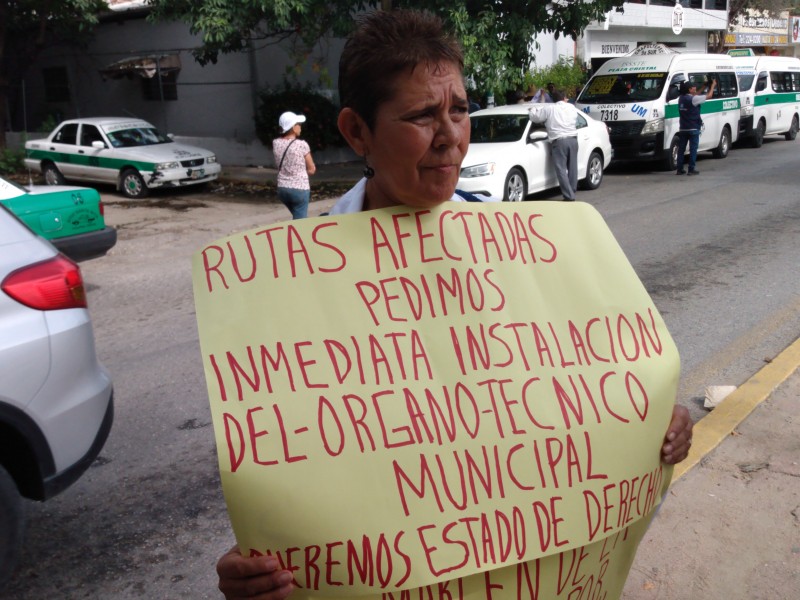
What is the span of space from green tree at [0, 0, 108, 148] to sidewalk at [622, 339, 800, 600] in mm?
17090

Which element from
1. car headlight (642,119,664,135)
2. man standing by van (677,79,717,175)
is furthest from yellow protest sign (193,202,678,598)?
car headlight (642,119,664,135)

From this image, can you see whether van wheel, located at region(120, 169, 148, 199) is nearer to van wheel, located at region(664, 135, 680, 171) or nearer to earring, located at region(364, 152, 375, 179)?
van wheel, located at region(664, 135, 680, 171)

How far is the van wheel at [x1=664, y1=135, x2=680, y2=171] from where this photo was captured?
56.2ft

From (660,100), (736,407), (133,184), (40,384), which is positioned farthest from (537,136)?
(40,384)

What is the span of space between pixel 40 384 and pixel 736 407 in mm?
3555

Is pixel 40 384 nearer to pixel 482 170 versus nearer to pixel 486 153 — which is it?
pixel 482 170

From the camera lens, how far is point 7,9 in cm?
1972

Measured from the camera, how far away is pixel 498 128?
13508 mm

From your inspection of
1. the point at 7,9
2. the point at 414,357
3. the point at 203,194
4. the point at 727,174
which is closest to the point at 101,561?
the point at 414,357

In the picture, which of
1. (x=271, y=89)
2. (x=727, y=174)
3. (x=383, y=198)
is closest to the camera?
(x=383, y=198)

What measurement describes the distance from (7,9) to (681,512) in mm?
20474

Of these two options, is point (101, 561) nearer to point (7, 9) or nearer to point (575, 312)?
point (575, 312)

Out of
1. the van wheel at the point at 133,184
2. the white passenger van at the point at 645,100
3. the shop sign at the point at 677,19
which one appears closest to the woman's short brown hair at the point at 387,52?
the van wheel at the point at 133,184

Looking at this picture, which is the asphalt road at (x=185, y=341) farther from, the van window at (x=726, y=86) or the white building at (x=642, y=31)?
the white building at (x=642, y=31)
